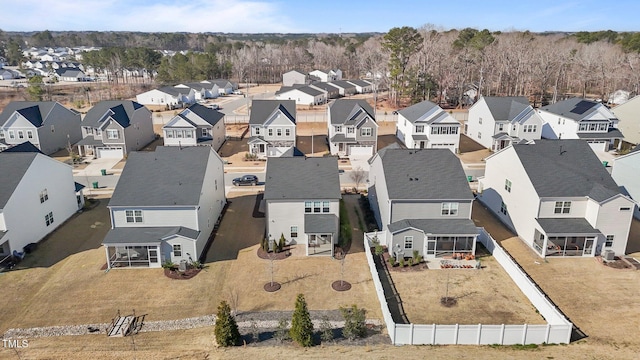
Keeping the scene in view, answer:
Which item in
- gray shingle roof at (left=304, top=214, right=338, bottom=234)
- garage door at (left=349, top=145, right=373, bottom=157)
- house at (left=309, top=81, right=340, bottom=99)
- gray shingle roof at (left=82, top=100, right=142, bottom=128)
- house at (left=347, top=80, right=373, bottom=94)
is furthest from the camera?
house at (left=347, top=80, right=373, bottom=94)

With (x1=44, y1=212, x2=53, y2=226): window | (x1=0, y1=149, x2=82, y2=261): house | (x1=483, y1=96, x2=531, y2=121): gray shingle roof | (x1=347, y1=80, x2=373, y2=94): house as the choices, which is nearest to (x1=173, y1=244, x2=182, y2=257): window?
(x1=0, y1=149, x2=82, y2=261): house

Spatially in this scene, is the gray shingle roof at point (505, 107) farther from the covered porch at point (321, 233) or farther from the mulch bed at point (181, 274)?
the mulch bed at point (181, 274)

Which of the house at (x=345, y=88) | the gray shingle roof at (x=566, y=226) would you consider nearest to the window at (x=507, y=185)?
the gray shingle roof at (x=566, y=226)

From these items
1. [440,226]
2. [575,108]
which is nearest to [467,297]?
[440,226]

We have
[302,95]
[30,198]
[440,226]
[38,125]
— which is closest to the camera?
[440,226]

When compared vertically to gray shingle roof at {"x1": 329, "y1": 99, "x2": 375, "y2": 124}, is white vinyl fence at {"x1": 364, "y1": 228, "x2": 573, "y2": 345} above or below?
below

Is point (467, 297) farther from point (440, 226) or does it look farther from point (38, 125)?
point (38, 125)

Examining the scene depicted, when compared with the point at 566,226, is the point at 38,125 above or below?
above

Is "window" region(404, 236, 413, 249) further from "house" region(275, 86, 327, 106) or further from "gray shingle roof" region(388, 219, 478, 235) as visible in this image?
"house" region(275, 86, 327, 106)
